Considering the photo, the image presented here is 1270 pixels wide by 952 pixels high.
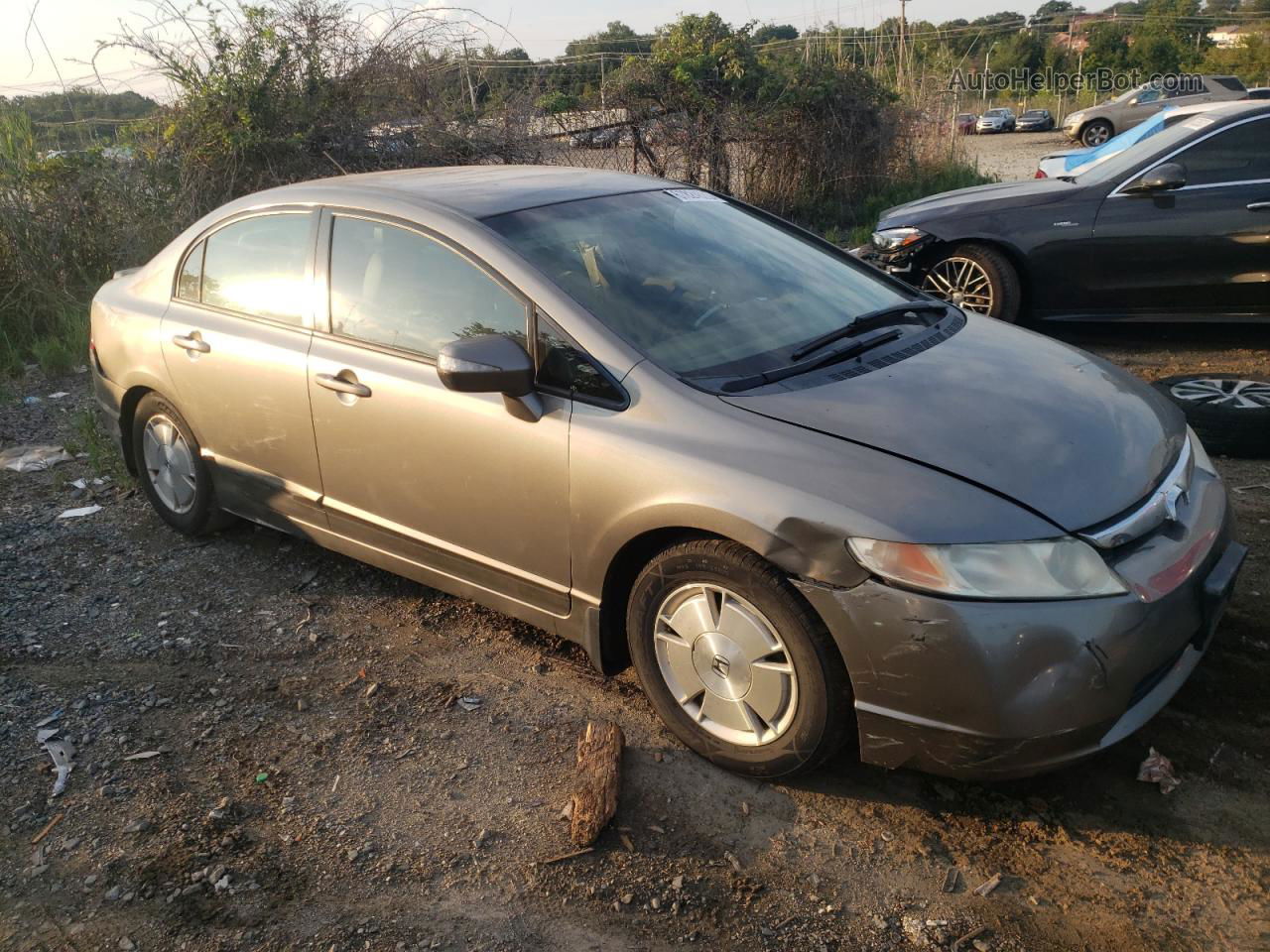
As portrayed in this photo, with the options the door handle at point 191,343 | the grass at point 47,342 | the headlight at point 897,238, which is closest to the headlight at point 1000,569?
the door handle at point 191,343

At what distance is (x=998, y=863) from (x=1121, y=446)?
1.21 meters

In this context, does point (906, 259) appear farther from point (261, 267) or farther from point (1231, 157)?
point (261, 267)

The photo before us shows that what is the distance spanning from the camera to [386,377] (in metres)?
3.55

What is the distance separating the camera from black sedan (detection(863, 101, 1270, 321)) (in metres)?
6.48

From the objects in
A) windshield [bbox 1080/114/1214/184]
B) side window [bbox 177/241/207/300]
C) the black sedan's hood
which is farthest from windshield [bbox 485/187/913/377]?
windshield [bbox 1080/114/1214/184]

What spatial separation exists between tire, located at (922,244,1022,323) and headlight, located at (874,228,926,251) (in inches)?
8.2

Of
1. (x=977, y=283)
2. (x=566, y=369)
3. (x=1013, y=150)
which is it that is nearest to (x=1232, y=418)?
(x=977, y=283)

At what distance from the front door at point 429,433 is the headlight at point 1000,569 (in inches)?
42.1

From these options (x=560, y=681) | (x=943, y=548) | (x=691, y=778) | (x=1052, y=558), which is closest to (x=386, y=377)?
(x=560, y=681)

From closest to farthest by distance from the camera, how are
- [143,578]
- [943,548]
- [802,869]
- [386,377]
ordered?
[943,548], [802,869], [386,377], [143,578]

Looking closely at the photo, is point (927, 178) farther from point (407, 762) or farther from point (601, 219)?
point (407, 762)

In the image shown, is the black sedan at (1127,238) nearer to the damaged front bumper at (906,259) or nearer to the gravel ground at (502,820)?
the damaged front bumper at (906,259)

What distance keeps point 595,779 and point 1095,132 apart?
27796mm

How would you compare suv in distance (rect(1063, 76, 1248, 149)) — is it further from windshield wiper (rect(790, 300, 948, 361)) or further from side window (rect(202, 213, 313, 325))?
side window (rect(202, 213, 313, 325))
